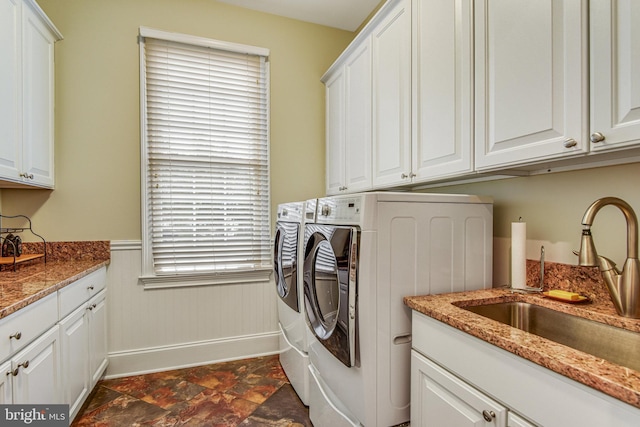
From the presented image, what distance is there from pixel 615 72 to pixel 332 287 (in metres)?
1.25

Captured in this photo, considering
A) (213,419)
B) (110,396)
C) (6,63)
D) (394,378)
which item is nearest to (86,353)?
(110,396)

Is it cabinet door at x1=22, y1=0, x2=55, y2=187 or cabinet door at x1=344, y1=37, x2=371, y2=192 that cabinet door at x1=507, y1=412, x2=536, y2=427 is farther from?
cabinet door at x1=22, y1=0, x2=55, y2=187

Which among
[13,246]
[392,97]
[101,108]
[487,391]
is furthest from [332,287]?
[101,108]

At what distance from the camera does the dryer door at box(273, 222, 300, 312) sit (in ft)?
6.68

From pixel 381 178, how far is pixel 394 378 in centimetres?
117

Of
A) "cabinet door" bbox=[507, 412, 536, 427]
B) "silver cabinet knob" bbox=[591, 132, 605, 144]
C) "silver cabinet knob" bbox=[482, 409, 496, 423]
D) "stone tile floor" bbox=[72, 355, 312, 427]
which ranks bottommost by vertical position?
"stone tile floor" bbox=[72, 355, 312, 427]

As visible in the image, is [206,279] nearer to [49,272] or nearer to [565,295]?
[49,272]

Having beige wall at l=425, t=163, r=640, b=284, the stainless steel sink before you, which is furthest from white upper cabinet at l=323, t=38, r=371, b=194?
the stainless steel sink

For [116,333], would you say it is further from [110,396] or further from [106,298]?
[110,396]

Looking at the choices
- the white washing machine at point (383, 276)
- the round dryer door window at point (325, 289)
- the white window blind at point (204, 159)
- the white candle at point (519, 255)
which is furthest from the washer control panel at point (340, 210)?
the white window blind at point (204, 159)

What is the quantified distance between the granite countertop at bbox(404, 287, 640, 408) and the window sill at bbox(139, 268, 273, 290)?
→ 1.71m

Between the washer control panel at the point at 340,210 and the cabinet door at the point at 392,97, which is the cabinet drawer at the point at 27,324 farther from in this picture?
the cabinet door at the point at 392,97

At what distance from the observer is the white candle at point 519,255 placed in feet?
4.79

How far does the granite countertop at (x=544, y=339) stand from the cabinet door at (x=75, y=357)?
176 cm
